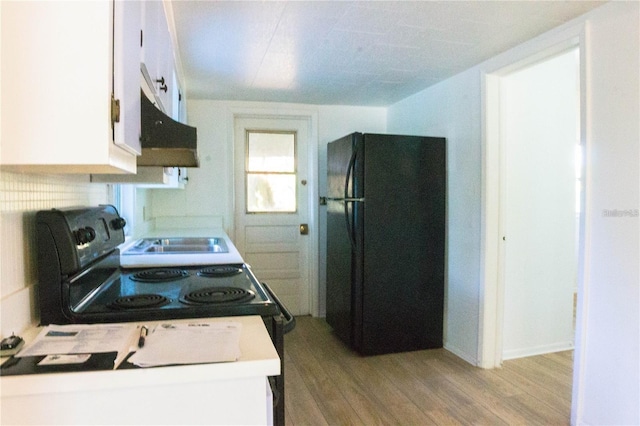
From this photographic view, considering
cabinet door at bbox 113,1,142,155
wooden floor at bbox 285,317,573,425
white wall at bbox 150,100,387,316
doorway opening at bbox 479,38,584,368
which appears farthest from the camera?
white wall at bbox 150,100,387,316

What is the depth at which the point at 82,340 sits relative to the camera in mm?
1020

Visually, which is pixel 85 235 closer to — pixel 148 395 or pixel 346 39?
pixel 148 395

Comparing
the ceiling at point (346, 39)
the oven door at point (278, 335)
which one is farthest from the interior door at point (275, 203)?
the oven door at point (278, 335)

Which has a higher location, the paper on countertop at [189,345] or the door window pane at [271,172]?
the door window pane at [271,172]

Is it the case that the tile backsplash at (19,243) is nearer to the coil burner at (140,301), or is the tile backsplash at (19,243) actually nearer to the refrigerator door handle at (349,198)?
the coil burner at (140,301)

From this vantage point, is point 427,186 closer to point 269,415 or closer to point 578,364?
point 578,364

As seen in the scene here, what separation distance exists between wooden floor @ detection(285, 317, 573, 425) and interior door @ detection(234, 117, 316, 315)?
974 millimetres

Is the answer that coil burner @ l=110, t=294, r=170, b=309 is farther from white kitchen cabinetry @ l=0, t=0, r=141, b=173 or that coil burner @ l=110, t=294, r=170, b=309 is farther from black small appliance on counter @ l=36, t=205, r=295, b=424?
white kitchen cabinetry @ l=0, t=0, r=141, b=173

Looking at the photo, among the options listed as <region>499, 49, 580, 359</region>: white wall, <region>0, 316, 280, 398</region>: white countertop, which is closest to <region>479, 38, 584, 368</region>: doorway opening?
<region>499, 49, 580, 359</region>: white wall

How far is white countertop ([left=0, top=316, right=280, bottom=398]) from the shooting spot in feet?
2.70

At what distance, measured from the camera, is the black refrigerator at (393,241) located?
321 cm

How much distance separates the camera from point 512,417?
93.0 inches

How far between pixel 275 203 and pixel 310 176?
17.5 inches

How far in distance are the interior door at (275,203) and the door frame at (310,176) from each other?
0.04 meters
